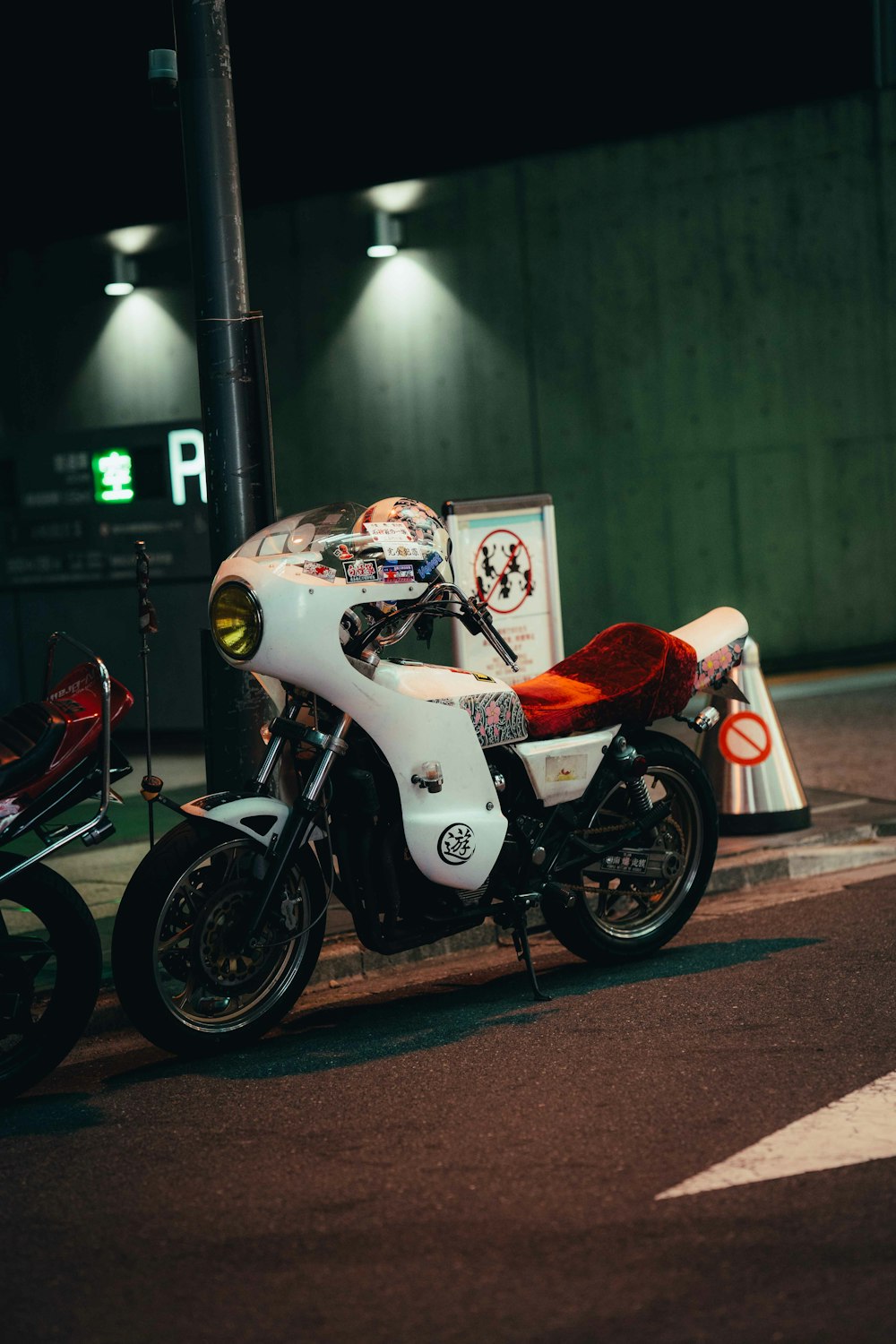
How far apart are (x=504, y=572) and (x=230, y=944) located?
3065 millimetres

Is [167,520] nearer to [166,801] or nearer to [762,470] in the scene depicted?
[762,470]

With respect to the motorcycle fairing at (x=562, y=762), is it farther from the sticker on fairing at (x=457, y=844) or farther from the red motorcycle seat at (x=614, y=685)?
A: the sticker on fairing at (x=457, y=844)

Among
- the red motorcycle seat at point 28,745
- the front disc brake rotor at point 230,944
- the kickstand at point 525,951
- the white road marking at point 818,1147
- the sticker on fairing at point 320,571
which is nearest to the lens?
the white road marking at point 818,1147

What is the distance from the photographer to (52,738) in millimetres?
5270

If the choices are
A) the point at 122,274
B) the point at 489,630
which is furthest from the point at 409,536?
the point at 122,274

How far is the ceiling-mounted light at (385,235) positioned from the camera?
536 inches

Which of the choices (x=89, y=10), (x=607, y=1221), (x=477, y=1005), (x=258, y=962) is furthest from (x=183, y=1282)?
(x=89, y=10)

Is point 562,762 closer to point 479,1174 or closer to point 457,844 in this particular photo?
point 457,844

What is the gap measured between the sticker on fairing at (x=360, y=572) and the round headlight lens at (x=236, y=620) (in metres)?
0.35

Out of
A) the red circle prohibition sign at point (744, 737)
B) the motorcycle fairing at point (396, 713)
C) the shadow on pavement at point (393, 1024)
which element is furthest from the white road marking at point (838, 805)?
the motorcycle fairing at point (396, 713)

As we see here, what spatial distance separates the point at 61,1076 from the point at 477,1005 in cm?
148

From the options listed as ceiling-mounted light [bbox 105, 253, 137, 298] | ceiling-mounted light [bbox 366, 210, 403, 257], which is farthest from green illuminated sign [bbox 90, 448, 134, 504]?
ceiling-mounted light [bbox 366, 210, 403, 257]

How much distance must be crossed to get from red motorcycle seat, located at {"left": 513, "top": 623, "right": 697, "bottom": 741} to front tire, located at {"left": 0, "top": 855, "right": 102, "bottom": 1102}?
70.7 inches

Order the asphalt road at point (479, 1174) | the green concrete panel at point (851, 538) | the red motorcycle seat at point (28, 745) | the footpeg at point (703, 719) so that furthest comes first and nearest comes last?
the green concrete panel at point (851, 538), the footpeg at point (703, 719), the red motorcycle seat at point (28, 745), the asphalt road at point (479, 1174)
